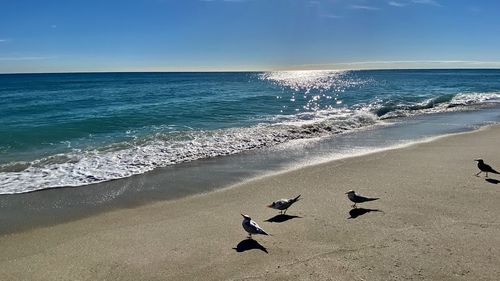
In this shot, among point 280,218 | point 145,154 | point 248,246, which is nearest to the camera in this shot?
point 248,246

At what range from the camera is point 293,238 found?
665 centimetres

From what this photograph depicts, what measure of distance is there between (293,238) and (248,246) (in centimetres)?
82

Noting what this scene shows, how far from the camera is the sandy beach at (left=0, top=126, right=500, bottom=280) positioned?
562cm

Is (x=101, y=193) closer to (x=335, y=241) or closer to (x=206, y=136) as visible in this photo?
(x=335, y=241)

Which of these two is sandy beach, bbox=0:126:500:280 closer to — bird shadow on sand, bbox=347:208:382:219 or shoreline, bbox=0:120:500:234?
bird shadow on sand, bbox=347:208:382:219

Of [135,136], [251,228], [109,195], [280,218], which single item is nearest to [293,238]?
[251,228]

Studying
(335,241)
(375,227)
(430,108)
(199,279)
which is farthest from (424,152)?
(430,108)

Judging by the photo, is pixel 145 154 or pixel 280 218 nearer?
pixel 280 218

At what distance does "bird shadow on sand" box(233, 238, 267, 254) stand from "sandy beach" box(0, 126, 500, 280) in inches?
0.7

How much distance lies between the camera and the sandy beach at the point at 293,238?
5621 millimetres

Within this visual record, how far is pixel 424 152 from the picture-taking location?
12930mm

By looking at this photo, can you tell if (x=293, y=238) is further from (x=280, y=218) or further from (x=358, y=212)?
(x=358, y=212)

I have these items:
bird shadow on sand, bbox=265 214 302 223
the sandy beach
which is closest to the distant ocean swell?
the sandy beach

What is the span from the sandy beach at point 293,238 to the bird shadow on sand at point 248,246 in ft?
0.06
